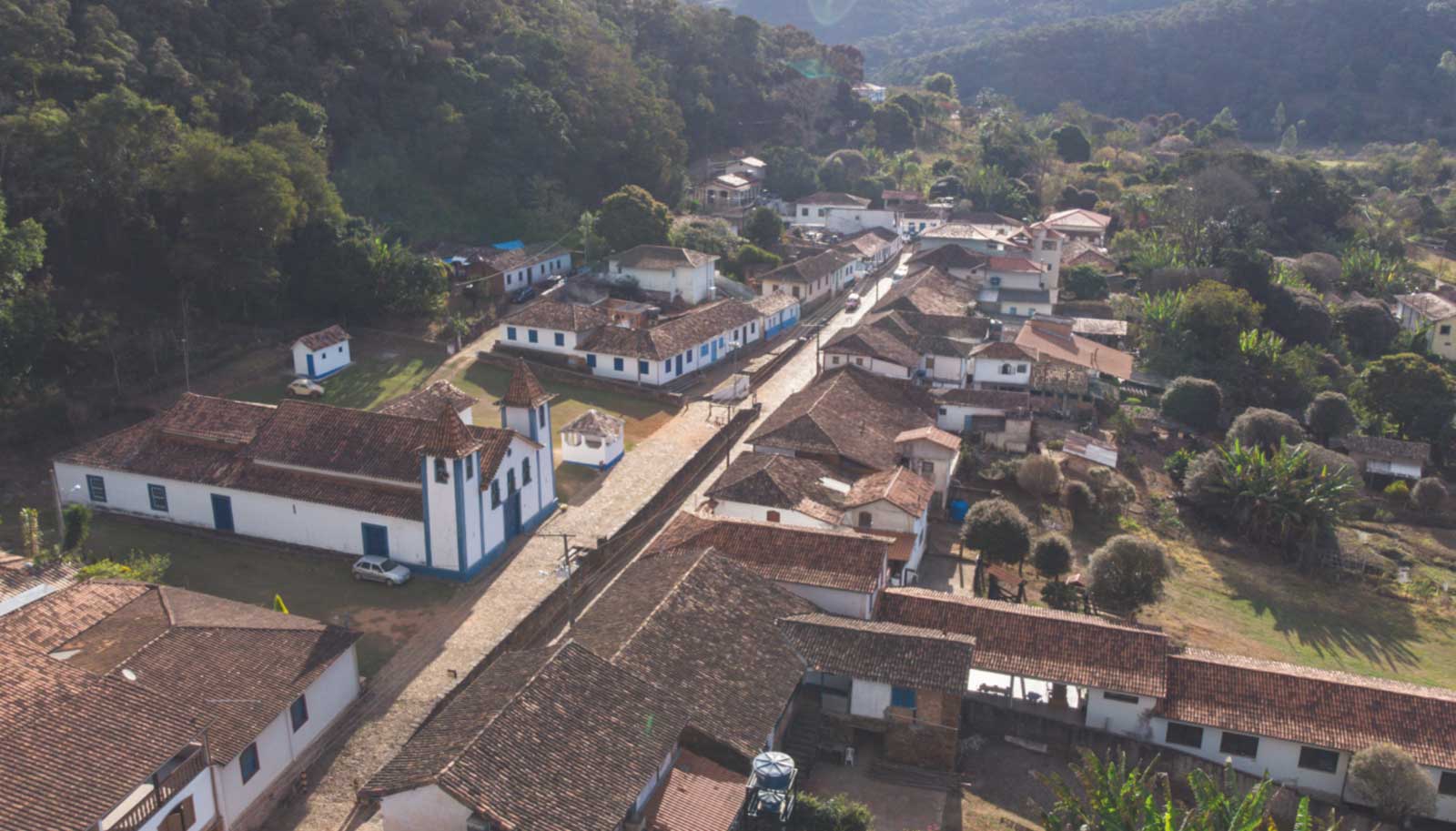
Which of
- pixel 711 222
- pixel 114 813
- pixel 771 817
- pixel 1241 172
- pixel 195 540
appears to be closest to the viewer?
pixel 114 813

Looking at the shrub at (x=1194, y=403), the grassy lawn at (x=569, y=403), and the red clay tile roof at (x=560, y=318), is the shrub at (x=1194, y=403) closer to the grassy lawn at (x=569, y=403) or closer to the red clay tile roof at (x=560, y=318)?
the grassy lawn at (x=569, y=403)

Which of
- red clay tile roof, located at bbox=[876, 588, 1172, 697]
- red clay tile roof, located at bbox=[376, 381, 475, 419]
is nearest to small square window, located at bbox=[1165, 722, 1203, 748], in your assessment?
red clay tile roof, located at bbox=[876, 588, 1172, 697]

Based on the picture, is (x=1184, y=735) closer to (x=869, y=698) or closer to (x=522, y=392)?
(x=869, y=698)

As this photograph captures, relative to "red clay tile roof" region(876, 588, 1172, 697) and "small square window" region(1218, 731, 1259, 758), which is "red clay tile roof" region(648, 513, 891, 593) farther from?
"small square window" region(1218, 731, 1259, 758)

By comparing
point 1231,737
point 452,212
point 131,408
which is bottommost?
point 1231,737

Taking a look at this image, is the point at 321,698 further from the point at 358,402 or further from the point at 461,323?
the point at 461,323

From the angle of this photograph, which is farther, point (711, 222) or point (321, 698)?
point (711, 222)

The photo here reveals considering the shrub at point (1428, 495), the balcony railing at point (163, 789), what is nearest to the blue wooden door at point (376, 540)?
the balcony railing at point (163, 789)

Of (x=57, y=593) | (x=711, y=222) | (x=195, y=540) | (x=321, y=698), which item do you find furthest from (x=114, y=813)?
(x=711, y=222)
